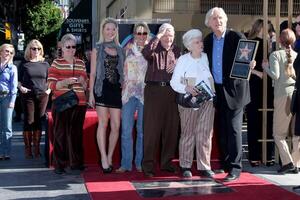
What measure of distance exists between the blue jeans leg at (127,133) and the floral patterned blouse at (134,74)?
94mm

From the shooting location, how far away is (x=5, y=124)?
9281 millimetres

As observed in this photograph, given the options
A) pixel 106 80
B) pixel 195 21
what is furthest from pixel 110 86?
pixel 195 21

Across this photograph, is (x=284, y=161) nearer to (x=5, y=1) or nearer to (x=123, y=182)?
(x=123, y=182)

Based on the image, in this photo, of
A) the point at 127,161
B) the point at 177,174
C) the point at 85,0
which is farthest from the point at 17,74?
the point at 85,0

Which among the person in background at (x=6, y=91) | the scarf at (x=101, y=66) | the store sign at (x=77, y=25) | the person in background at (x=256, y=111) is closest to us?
the scarf at (x=101, y=66)

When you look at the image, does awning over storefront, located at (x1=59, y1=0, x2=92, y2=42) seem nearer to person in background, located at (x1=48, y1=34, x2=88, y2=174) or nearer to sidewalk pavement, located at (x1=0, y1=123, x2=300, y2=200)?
sidewalk pavement, located at (x1=0, y1=123, x2=300, y2=200)

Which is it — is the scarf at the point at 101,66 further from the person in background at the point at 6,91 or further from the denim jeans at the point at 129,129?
the person in background at the point at 6,91

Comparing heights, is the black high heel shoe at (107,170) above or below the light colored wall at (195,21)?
below

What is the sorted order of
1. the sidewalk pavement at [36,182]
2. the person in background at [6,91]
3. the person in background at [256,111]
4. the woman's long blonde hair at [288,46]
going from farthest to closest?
1. the person in background at [6,91]
2. the person in background at [256,111]
3. the woman's long blonde hair at [288,46]
4. the sidewalk pavement at [36,182]

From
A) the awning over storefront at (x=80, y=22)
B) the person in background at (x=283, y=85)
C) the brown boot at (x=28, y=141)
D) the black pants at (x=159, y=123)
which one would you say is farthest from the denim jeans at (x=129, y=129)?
the awning over storefront at (x=80, y=22)

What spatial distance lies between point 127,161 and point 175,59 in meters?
1.55

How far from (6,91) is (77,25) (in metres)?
14.7

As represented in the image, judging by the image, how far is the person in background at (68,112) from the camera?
25.5 feet

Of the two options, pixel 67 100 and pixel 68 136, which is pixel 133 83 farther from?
pixel 68 136
